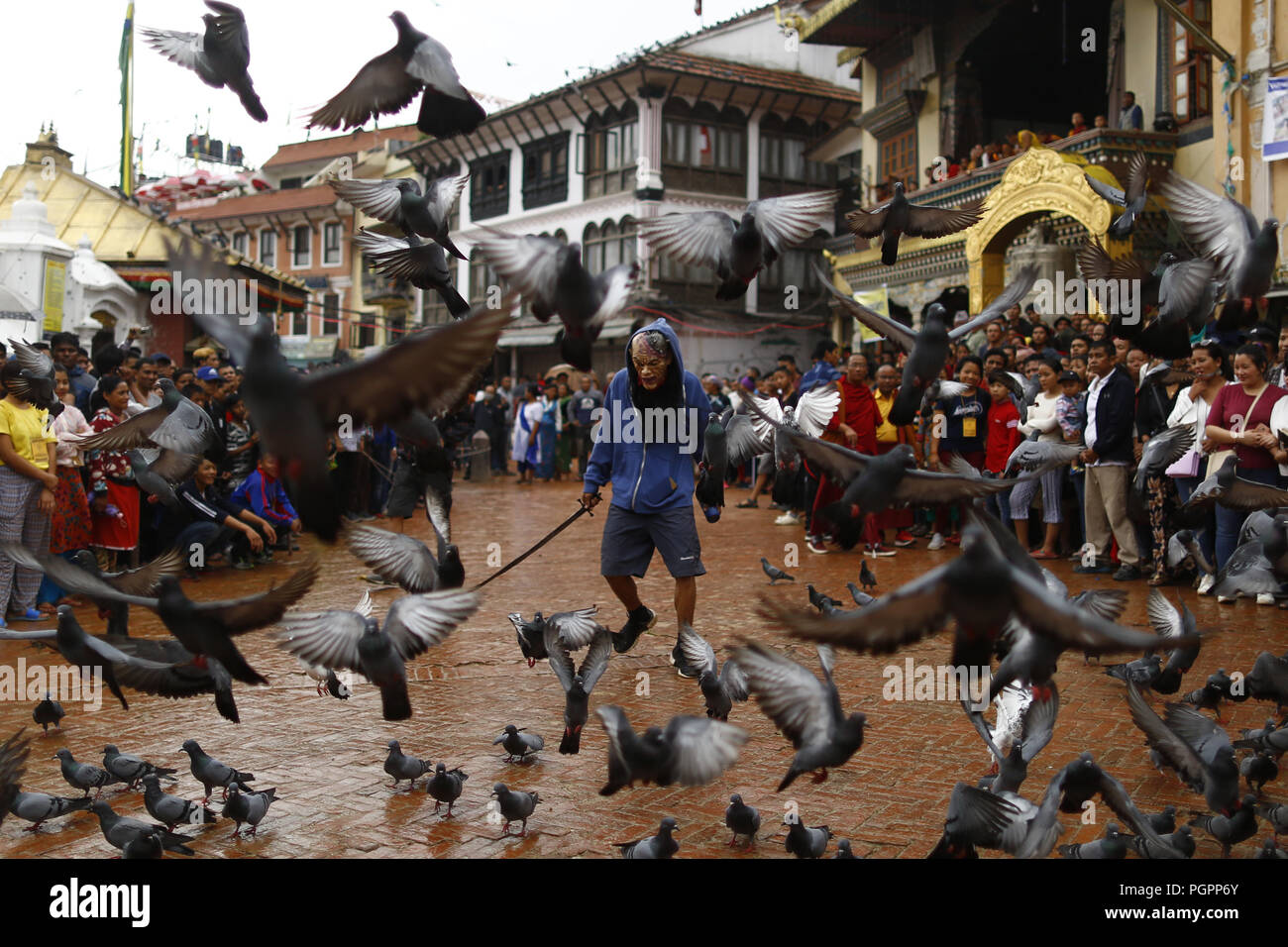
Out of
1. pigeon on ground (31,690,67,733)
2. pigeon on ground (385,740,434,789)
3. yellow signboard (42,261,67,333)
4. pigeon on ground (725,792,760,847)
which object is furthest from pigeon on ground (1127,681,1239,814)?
yellow signboard (42,261,67,333)

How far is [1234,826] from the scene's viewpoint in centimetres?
384

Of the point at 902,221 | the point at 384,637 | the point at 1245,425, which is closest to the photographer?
the point at 384,637

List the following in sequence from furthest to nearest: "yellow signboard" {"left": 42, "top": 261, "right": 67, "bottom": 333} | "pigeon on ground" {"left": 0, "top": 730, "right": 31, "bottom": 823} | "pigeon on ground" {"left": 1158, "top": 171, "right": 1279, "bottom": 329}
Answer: "yellow signboard" {"left": 42, "top": 261, "right": 67, "bottom": 333} < "pigeon on ground" {"left": 1158, "top": 171, "right": 1279, "bottom": 329} < "pigeon on ground" {"left": 0, "top": 730, "right": 31, "bottom": 823}

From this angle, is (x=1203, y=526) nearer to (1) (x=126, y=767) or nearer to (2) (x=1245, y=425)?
(2) (x=1245, y=425)

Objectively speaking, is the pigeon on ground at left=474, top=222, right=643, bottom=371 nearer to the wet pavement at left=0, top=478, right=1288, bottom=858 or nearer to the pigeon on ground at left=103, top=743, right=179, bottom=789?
the wet pavement at left=0, top=478, right=1288, bottom=858

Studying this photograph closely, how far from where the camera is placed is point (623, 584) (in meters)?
6.44

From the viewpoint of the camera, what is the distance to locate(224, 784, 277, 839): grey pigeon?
4086 millimetres

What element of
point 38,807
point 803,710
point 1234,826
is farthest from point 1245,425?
point 38,807

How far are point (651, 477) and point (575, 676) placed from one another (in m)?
1.65

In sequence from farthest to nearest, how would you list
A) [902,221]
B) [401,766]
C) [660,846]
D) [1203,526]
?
[1203,526], [902,221], [401,766], [660,846]

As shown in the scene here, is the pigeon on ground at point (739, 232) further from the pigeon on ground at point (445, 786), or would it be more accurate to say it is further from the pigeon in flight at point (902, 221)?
the pigeon on ground at point (445, 786)

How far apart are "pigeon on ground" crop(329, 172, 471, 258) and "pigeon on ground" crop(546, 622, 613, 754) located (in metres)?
1.84

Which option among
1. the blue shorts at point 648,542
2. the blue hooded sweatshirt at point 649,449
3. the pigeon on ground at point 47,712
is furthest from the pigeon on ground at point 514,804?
the pigeon on ground at point 47,712

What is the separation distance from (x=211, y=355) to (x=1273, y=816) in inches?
426
